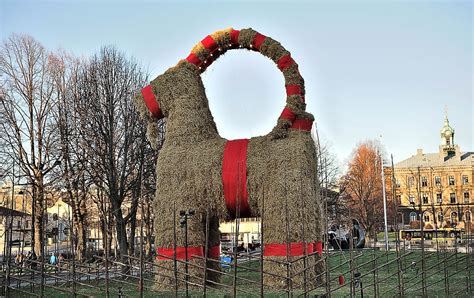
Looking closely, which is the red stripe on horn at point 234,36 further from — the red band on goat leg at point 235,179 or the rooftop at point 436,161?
the rooftop at point 436,161

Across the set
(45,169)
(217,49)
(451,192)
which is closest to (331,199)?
(45,169)

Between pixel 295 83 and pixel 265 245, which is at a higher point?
pixel 295 83

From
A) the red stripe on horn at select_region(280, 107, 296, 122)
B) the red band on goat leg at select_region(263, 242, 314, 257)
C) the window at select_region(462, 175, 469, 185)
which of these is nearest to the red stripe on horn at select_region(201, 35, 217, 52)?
the red stripe on horn at select_region(280, 107, 296, 122)

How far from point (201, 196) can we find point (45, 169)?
1621 centimetres

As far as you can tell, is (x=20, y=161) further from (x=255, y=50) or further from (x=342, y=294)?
(x=342, y=294)

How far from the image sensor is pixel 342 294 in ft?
43.0

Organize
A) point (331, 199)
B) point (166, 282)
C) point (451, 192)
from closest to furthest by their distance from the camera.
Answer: point (166, 282)
point (331, 199)
point (451, 192)

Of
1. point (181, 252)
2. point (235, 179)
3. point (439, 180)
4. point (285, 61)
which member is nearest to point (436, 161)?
point (439, 180)

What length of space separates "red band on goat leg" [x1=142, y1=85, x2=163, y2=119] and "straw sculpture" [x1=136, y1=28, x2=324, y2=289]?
1.1 inches

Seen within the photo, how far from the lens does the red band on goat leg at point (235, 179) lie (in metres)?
13.9

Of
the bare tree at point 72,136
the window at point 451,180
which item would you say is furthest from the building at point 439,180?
the bare tree at point 72,136

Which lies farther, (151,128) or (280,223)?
(151,128)

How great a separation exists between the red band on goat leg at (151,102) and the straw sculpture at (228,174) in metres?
0.03

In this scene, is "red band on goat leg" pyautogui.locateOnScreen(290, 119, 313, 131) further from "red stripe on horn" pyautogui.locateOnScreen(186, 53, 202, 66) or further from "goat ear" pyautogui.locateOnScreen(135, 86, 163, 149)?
"goat ear" pyautogui.locateOnScreen(135, 86, 163, 149)
